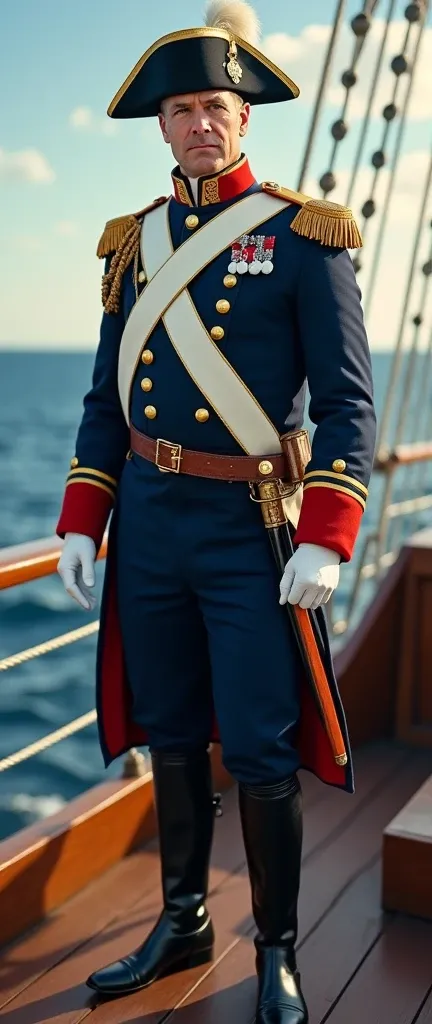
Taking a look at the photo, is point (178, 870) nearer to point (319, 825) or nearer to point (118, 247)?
point (319, 825)

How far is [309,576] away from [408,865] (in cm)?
82

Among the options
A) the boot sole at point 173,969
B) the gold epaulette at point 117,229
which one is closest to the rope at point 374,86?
the gold epaulette at point 117,229

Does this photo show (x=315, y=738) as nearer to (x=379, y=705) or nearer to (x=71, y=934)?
(x=71, y=934)

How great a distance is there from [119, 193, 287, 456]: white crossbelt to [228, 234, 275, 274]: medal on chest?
0.01 meters

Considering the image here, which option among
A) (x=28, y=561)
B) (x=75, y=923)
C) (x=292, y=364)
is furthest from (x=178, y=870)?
(x=292, y=364)

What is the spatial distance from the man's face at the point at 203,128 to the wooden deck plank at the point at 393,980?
1326mm

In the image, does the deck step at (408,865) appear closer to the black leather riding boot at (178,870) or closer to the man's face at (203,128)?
the black leather riding boot at (178,870)

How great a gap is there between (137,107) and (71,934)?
1.44 m

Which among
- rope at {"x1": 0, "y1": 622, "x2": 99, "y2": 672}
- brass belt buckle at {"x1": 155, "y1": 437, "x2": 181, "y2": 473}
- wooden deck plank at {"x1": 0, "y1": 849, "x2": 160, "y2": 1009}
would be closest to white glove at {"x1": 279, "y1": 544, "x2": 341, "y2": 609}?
brass belt buckle at {"x1": 155, "y1": 437, "x2": 181, "y2": 473}

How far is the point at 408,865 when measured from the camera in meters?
2.09

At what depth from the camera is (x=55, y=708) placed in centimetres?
1512

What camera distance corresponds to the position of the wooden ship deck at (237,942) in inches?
71.9

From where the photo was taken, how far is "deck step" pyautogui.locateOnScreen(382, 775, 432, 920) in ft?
6.80

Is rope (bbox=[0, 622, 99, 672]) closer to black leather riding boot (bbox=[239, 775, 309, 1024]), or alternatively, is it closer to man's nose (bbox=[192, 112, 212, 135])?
black leather riding boot (bbox=[239, 775, 309, 1024])
